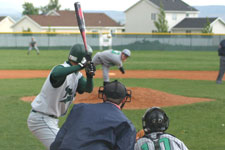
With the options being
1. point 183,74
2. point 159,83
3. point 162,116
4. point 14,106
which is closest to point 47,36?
point 183,74

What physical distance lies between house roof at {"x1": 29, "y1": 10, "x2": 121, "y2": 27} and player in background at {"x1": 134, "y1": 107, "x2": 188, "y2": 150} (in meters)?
73.6

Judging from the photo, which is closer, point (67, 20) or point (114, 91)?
point (114, 91)

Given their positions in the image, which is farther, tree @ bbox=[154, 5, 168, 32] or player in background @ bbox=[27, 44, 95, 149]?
tree @ bbox=[154, 5, 168, 32]

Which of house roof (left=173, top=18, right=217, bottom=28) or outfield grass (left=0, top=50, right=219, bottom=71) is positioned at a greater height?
house roof (left=173, top=18, right=217, bottom=28)

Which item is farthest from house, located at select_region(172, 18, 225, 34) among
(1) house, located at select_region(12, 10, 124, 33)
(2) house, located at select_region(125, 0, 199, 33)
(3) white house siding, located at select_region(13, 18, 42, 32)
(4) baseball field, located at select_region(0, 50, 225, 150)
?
(4) baseball field, located at select_region(0, 50, 225, 150)

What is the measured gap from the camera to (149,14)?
7806cm

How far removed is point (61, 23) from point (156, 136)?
75437 millimetres

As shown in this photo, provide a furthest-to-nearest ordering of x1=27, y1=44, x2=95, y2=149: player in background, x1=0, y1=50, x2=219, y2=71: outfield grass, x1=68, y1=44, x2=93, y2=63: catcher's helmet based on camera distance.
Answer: x1=0, y1=50, x2=219, y2=71: outfield grass → x1=68, y1=44, x2=93, y2=63: catcher's helmet → x1=27, y1=44, x2=95, y2=149: player in background

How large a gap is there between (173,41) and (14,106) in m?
37.2

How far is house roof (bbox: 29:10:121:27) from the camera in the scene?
77062mm

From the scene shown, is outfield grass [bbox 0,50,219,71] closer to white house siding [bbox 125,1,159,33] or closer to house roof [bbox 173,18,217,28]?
house roof [bbox 173,18,217,28]

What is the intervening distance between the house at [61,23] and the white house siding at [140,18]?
3209mm

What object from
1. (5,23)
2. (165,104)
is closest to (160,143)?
(165,104)

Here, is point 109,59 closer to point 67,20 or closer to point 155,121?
point 155,121
